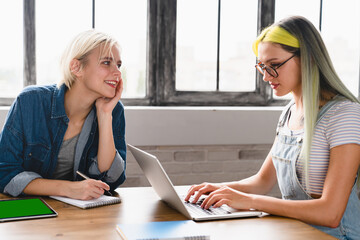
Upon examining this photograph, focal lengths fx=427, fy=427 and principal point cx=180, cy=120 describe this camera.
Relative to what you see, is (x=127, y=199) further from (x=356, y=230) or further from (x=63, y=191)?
(x=356, y=230)

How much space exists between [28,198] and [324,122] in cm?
112

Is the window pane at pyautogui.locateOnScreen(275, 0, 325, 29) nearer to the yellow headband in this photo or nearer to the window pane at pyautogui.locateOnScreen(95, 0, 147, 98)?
the window pane at pyautogui.locateOnScreen(95, 0, 147, 98)

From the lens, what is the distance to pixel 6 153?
169 centimetres

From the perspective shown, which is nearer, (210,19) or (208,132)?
(208,132)

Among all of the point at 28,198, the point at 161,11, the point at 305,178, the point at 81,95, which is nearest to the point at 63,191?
the point at 28,198

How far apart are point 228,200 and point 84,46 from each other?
37.7 inches

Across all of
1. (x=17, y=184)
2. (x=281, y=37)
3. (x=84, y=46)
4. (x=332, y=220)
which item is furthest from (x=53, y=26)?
(x=332, y=220)

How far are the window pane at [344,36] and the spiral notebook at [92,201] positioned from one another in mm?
2214

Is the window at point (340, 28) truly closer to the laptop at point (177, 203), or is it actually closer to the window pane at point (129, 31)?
the window pane at point (129, 31)

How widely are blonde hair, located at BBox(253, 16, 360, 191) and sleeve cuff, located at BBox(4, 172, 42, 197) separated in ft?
3.40

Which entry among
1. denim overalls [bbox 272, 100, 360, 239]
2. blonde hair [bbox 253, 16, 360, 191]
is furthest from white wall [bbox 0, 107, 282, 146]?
blonde hair [bbox 253, 16, 360, 191]

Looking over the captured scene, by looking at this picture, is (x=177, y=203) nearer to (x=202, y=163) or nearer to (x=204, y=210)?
(x=204, y=210)

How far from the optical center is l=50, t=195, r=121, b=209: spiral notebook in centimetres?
147

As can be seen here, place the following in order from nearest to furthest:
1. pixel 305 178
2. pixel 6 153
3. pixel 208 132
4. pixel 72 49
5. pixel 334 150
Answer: pixel 334 150
pixel 305 178
pixel 6 153
pixel 72 49
pixel 208 132
